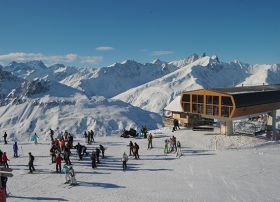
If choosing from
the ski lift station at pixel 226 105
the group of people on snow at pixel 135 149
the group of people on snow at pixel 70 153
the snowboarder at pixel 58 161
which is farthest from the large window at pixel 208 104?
the snowboarder at pixel 58 161

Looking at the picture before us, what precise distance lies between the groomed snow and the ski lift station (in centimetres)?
503

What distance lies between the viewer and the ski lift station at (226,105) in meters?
41.1

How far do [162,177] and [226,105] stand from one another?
1832cm

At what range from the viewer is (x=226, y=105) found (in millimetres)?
41312

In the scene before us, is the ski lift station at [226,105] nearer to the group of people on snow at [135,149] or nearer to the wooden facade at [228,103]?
the wooden facade at [228,103]

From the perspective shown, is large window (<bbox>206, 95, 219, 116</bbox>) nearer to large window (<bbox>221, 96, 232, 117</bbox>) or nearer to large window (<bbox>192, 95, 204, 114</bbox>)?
large window (<bbox>221, 96, 232, 117</bbox>)

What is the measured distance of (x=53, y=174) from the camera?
2617 cm

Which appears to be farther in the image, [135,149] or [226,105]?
[226,105]

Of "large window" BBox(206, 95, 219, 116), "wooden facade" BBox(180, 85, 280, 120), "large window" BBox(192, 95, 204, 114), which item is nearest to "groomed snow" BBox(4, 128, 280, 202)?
"wooden facade" BBox(180, 85, 280, 120)

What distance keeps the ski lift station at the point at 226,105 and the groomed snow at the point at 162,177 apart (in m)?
5.03

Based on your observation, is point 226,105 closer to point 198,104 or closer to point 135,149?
point 198,104

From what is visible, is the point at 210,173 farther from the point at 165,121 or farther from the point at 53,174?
the point at 165,121

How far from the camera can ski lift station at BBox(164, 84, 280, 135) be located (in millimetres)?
41106

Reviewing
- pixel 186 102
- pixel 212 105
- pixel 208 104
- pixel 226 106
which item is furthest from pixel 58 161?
pixel 186 102
